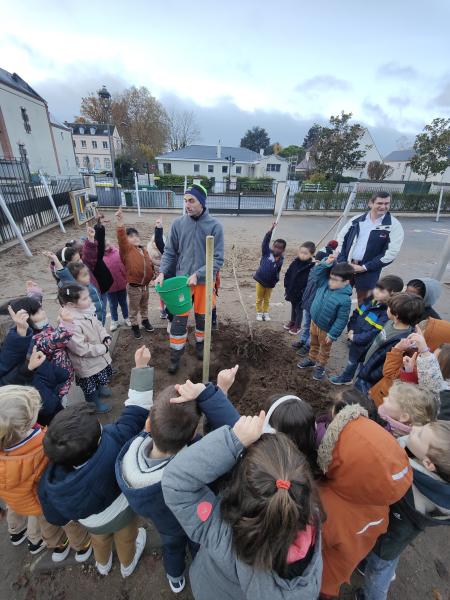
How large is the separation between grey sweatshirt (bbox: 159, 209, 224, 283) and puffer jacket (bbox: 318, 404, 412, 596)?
8.52 ft

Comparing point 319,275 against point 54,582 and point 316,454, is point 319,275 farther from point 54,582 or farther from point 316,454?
point 54,582

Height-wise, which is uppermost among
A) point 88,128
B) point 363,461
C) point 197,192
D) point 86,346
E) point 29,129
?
point 88,128

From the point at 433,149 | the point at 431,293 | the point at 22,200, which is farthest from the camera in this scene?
the point at 433,149

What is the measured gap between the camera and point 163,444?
4.30 feet

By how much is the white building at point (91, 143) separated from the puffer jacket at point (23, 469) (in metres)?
58.1

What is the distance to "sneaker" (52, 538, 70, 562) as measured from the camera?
1.85 metres

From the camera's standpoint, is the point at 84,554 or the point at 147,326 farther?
the point at 147,326

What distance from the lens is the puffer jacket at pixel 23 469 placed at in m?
1.40

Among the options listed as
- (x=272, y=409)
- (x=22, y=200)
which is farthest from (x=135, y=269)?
(x=22, y=200)

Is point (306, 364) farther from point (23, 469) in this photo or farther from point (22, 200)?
point (22, 200)

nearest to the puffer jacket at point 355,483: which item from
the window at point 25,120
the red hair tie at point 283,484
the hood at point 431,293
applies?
the red hair tie at point 283,484

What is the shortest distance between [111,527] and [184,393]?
2.90 feet

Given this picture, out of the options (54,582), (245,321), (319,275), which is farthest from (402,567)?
(245,321)

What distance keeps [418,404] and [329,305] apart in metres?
1.79
